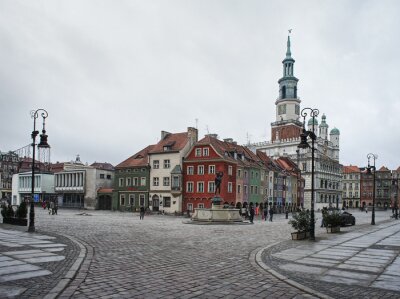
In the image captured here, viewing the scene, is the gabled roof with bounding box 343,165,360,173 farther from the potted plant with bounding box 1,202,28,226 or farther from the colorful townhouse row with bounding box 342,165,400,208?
the potted plant with bounding box 1,202,28,226

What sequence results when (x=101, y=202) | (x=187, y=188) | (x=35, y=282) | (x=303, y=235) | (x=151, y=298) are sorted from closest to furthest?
(x=151, y=298) → (x=35, y=282) → (x=303, y=235) → (x=187, y=188) → (x=101, y=202)

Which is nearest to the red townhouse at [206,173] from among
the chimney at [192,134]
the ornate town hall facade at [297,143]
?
the chimney at [192,134]

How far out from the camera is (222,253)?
15789 mm

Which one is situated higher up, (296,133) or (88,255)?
(296,133)

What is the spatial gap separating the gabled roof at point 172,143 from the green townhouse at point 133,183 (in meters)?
2.95

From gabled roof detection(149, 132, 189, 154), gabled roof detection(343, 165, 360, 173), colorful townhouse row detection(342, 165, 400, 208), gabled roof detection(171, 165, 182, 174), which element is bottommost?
colorful townhouse row detection(342, 165, 400, 208)

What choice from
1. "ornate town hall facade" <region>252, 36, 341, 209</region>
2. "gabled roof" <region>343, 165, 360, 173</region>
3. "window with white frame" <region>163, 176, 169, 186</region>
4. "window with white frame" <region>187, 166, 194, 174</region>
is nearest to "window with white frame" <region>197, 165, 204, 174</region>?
"window with white frame" <region>187, 166, 194, 174</region>

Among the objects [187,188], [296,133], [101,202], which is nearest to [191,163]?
[187,188]

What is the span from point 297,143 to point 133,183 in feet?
209

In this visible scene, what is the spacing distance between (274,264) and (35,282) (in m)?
7.87

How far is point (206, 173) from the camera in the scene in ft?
190

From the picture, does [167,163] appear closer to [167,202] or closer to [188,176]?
[188,176]

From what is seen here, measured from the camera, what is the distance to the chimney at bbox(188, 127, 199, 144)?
6253 centimetres

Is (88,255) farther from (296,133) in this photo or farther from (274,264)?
(296,133)
